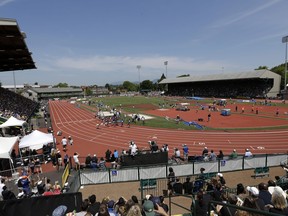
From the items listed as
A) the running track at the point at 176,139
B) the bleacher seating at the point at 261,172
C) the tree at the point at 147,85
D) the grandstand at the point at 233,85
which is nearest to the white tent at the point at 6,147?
the running track at the point at 176,139

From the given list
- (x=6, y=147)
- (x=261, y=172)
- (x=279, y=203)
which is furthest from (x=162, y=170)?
(x=6, y=147)

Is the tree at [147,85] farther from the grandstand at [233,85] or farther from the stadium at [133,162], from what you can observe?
the stadium at [133,162]

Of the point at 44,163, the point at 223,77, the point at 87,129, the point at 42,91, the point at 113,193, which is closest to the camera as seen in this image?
the point at 113,193

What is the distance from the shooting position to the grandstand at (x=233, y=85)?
6731cm

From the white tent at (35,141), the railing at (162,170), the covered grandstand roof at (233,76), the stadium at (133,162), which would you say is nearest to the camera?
the stadium at (133,162)

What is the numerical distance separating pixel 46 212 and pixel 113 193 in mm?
4472

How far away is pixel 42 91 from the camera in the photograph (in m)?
134

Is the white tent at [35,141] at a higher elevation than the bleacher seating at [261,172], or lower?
higher

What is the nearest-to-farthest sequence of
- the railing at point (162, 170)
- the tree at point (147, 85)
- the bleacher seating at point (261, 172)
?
the bleacher seating at point (261, 172) → the railing at point (162, 170) → the tree at point (147, 85)

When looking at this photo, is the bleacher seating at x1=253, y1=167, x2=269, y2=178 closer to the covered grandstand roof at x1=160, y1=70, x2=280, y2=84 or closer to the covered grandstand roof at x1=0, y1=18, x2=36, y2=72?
the covered grandstand roof at x1=0, y1=18, x2=36, y2=72

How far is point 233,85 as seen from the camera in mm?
79438

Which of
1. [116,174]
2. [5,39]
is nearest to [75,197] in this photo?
[116,174]

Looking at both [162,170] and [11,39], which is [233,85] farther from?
[162,170]

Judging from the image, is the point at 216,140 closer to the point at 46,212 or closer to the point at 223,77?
the point at 46,212
